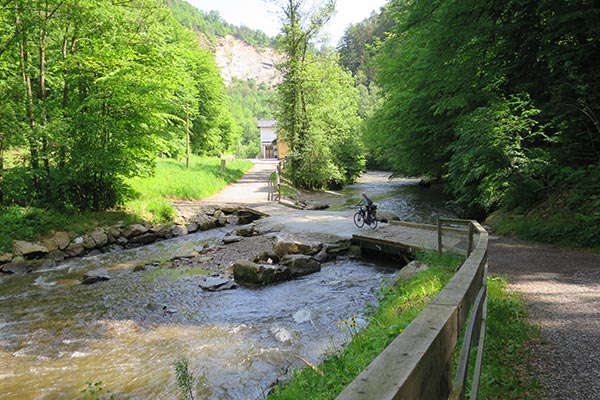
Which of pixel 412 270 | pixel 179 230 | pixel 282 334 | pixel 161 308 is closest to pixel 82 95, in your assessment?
pixel 179 230

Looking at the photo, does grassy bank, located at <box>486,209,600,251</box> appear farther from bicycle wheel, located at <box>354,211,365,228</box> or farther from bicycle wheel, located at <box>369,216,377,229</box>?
bicycle wheel, located at <box>354,211,365,228</box>

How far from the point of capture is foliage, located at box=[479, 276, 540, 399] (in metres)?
3.10

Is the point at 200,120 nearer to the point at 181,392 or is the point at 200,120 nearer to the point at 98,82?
the point at 98,82

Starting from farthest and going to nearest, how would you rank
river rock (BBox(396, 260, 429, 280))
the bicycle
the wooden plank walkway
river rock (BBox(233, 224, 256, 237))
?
1. river rock (BBox(233, 224, 256, 237))
2. the bicycle
3. the wooden plank walkway
4. river rock (BBox(396, 260, 429, 280))

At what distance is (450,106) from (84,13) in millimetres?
12760

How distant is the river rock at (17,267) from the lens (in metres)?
10.2

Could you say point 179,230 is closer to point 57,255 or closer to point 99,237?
point 99,237

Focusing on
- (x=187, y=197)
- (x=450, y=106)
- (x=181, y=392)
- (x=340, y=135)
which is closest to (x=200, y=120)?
(x=340, y=135)

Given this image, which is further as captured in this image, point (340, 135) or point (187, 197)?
point (340, 135)

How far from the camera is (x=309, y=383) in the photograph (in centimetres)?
416

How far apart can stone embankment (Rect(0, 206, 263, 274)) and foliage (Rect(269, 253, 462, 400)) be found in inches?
364

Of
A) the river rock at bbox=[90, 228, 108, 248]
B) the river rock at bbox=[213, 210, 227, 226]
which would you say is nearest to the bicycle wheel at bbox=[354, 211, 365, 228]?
the river rock at bbox=[213, 210, 227, 226]

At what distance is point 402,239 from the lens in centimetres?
1113

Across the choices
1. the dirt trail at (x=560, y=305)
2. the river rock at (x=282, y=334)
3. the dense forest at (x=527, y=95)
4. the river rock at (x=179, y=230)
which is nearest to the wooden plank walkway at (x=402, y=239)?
the dirt trail at (x=560, y=305)
